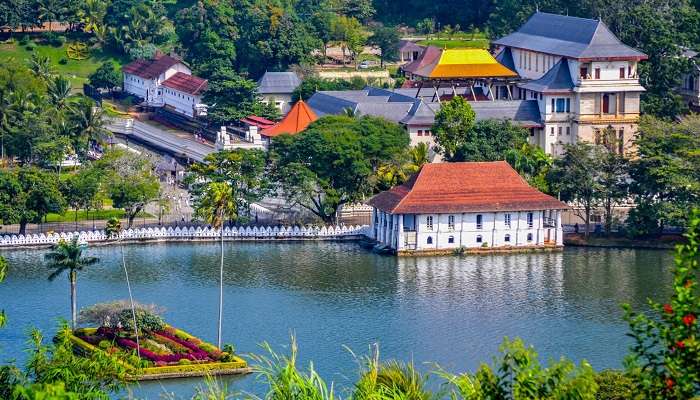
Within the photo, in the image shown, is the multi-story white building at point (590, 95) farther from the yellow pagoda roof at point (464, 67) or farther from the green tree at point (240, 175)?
the green tree at point (240, 175)

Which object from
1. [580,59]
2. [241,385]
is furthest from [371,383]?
[580,59]

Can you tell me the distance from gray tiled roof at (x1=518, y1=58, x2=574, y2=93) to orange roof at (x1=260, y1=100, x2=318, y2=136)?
34.5 ft

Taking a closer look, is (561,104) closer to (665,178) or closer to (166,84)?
(665,178)

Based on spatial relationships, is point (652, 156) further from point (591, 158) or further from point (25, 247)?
point (25, 247)

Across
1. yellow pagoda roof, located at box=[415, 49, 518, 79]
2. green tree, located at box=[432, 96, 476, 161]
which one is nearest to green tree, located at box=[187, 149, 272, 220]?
green tree, located at box=[432, 96, 476, 161]

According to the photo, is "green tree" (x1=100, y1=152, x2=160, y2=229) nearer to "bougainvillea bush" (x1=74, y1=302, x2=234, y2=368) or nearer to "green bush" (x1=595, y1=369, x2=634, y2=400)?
"bougainvillea bush" (x1=74, y1=302, x2=234, y2=368)

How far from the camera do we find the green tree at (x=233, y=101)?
9188 cm

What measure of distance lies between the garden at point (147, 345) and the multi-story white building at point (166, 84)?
4358 centimetres

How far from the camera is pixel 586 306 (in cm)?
5866

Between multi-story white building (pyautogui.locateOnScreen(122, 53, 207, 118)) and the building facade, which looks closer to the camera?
the building facade

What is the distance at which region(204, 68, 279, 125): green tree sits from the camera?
301ft

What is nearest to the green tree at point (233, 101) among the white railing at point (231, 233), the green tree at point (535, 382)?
the white railing at point (231, 233)

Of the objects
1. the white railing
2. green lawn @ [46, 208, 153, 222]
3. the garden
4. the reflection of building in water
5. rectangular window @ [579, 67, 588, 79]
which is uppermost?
rectangular window @ [579, 67, 588, 79]

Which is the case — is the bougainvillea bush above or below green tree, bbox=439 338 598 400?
below
